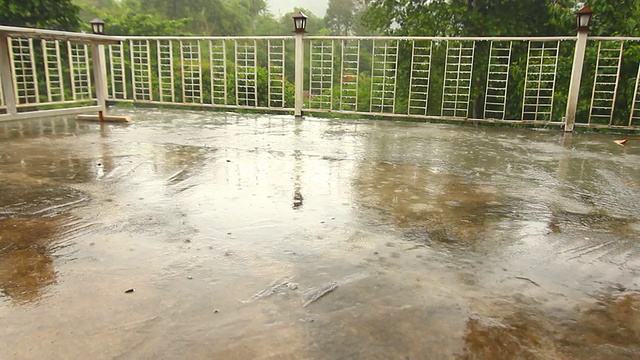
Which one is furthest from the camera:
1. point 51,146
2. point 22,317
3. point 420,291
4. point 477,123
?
point 477,123

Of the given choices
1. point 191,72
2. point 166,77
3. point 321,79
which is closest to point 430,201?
point 321,79

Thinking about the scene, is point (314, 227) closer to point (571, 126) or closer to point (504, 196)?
point (504, 196)

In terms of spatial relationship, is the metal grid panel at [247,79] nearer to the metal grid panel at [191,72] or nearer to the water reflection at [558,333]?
the metal grid panel at [191,72]

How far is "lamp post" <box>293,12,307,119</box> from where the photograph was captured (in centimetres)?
561

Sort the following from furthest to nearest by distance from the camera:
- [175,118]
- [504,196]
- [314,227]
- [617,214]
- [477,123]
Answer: [477,123]
[175,118]
[504,196]
[617,214]
[314,227]

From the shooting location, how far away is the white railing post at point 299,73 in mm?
5775

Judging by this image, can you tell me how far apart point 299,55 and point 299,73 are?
0.82ft

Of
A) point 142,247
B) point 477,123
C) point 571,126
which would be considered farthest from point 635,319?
point 477,123

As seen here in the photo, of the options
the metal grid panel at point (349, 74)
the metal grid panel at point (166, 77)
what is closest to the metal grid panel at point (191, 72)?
the metal grid panel at point (166, 77)

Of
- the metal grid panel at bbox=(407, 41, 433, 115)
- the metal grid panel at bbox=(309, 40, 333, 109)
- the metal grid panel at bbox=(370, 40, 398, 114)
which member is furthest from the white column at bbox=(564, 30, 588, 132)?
the metal grid panel at bbox=(309, 40, 333, 109)

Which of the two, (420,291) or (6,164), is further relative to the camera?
(6,164)

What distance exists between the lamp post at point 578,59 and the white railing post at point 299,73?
3183 mm

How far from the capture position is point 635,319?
1247mm

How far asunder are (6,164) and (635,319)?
3.45 m
